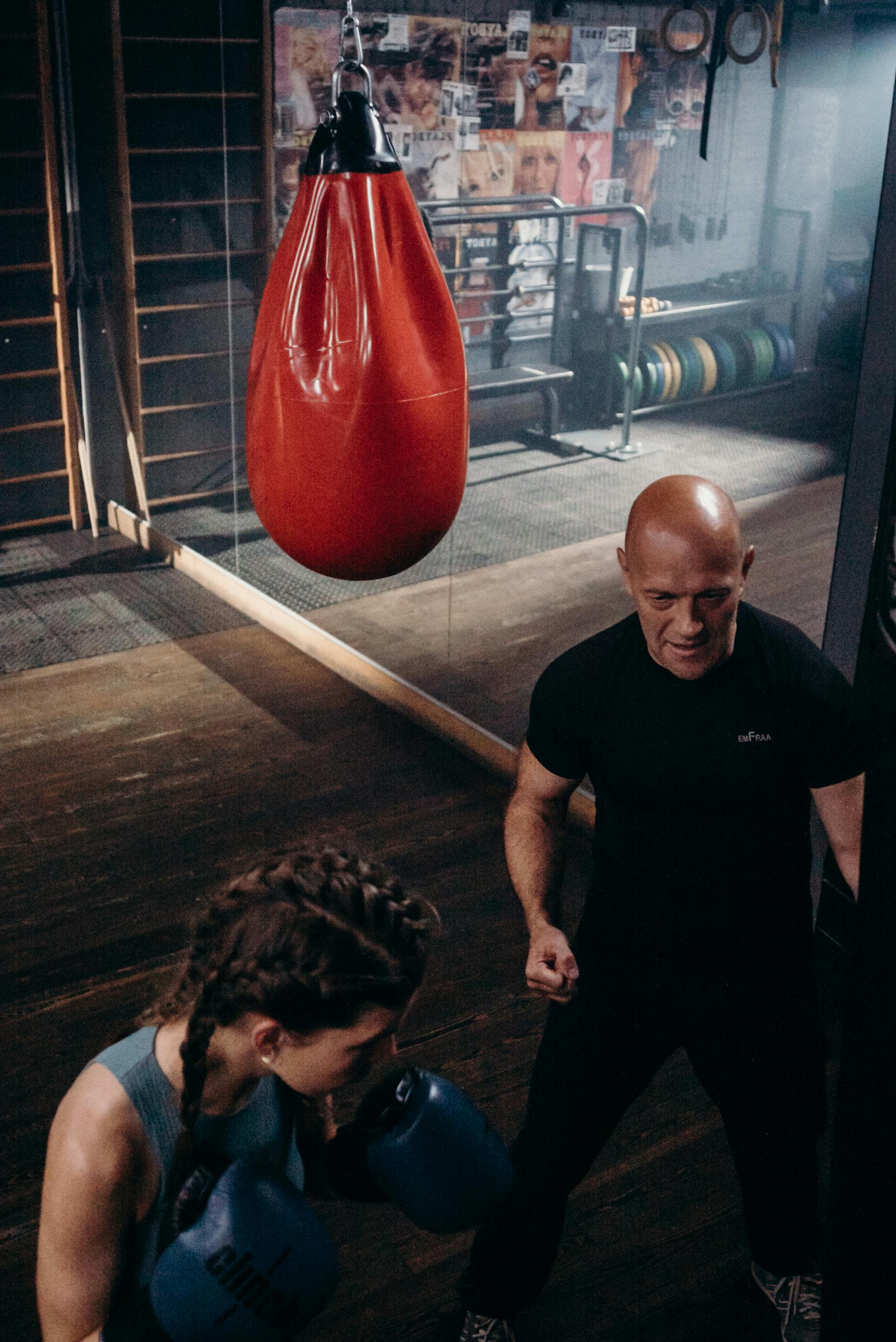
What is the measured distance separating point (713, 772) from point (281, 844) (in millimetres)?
2022

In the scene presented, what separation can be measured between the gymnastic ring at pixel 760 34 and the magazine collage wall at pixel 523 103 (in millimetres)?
147

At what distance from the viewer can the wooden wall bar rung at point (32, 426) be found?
582 cm

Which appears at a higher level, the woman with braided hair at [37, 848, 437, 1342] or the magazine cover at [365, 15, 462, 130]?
the magazine cover at [365, 15, 462, 130]

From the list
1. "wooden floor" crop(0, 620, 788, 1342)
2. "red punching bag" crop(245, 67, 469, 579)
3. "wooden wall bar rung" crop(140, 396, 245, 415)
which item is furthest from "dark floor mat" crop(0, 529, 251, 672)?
"red punching bag" crop(245, 67, 469, 579)

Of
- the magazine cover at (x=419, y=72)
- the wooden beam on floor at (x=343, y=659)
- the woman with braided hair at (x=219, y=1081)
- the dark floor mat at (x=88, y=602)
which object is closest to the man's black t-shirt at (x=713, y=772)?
the woman with braided hair at (x=219, y=1081)

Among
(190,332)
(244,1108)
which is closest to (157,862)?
(244,1108)

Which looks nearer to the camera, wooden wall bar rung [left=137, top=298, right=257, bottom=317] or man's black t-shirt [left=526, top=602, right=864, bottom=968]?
man's black t-shirt [left=526, top=602, right=864, bottom=968]

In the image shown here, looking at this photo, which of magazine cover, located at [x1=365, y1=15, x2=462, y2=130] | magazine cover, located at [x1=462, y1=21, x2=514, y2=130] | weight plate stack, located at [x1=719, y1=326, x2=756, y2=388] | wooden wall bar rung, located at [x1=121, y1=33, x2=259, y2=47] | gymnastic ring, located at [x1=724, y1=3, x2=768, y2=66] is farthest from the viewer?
wooden wall bar rung, located at [x1=121, y1=33, x2=259, y2=47]

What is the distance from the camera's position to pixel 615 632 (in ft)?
6.03

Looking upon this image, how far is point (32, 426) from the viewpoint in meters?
5.86

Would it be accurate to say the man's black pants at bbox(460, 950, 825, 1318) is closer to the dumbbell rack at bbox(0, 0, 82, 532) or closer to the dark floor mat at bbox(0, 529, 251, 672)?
the dark floor mat at bbox(0, 529, 251, 672)

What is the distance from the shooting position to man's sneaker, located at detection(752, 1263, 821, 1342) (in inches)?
78.3

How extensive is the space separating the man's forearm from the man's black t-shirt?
0.31 ft

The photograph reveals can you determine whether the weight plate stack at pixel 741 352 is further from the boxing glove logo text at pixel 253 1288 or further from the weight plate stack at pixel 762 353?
the boxing glove logo text at pixel 253 1288
